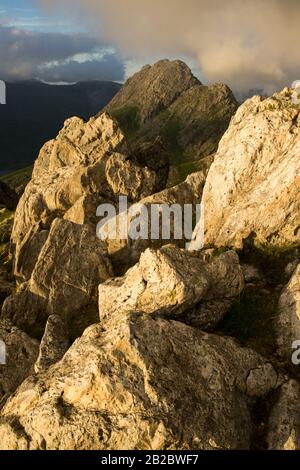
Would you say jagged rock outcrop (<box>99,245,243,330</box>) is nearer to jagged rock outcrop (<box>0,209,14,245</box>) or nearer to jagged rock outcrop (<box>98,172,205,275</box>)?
jagged rock outcrop (<box>98,172,205,275</box>)

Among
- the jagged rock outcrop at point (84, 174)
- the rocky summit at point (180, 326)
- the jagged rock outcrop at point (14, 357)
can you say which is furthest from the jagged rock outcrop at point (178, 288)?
the jagged rock outcrop at point (84, 174)

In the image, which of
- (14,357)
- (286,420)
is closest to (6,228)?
(14,357)

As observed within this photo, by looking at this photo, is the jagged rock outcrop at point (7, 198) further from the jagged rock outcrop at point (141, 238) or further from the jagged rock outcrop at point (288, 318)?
the jagged rock outcrop at point (288, 318)

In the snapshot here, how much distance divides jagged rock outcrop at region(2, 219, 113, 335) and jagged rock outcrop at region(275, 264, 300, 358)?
16565 millimetres

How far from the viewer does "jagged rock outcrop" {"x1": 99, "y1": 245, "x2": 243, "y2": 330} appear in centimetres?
2388

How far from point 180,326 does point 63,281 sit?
66.8 feet

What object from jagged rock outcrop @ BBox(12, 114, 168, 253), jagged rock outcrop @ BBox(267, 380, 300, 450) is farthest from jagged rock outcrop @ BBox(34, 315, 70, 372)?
jagged rock outcrop @ BBox(12, 114, 168, 253)

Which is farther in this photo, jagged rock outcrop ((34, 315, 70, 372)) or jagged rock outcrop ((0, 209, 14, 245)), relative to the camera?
jagged rock outcrop ((0, 209, 14, 245))

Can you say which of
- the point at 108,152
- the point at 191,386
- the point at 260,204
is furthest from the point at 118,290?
the point at 108,152

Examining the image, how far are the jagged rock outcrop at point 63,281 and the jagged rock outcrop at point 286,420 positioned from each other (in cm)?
1908

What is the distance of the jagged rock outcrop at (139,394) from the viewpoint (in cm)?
1716
